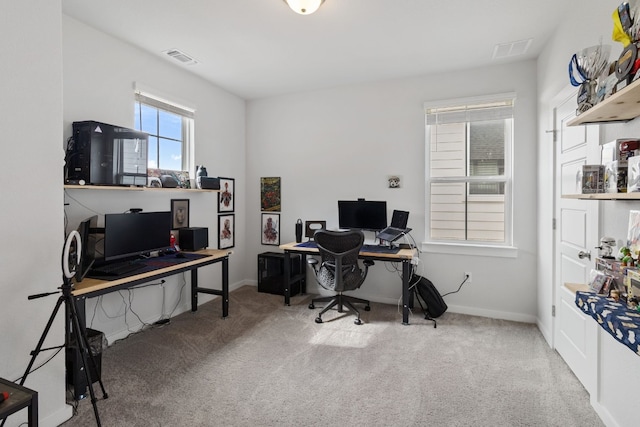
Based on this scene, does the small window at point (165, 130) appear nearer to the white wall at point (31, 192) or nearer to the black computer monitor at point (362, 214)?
the white wall at point (31, 192)

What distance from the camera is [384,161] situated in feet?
13.2

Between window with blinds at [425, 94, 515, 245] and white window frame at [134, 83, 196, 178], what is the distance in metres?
2.84

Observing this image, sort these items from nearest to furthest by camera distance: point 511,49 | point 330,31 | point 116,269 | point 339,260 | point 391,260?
point 116,269
point 330,31
point 511,49
point 339,260
point 391,260

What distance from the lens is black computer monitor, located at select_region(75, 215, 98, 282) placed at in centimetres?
216

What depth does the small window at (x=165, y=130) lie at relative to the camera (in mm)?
3328

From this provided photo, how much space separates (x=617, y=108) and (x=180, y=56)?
3.59 metres

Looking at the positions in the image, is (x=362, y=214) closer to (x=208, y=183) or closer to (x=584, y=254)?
(x=208, y=183)

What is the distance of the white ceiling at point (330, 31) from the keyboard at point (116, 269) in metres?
2.03

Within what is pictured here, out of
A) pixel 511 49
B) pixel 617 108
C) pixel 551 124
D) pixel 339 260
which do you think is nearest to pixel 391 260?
pixel 339 260

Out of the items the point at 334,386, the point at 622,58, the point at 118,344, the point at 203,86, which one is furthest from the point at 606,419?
the point at 203,86

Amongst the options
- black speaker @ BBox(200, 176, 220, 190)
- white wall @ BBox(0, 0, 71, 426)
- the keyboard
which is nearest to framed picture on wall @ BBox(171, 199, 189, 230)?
black speaker @ BBox(200, 176, 220, 190)

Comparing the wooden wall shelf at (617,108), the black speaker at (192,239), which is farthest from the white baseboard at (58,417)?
the wooden wall shelf at (617,108)

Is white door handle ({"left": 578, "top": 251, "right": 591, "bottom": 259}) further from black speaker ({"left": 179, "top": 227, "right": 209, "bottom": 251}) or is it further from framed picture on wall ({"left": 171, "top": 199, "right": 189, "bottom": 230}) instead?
framed picture on wall ({"left": 171, "top": 199, "right": 189, "bottom": 230})

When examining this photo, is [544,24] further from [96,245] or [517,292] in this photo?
[96,245]
